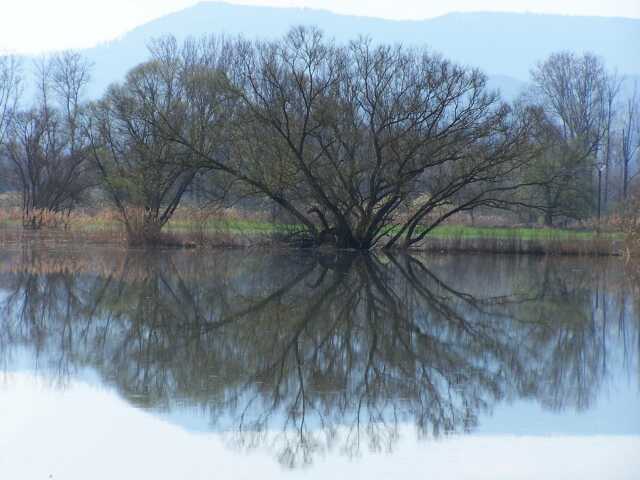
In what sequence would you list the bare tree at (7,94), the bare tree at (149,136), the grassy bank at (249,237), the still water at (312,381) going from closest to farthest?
the still water at (312,381) → the bare tree at (149,136) → the grassy bank at (249,237) → the bare tree at (7,94)

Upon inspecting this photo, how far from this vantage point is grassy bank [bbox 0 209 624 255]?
32.1 meters

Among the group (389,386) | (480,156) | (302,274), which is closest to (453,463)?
(389,386)

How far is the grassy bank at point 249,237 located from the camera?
3209 cm

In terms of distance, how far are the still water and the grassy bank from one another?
12.4 meters

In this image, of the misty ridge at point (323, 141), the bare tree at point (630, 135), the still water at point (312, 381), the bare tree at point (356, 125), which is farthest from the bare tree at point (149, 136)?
the bare tree at point (630, 135)

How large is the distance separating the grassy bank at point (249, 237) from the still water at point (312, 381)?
1238 centimetres

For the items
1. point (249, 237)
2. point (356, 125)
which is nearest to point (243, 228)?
point (249, 237)

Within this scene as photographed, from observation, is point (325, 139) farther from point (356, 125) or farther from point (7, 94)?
point (7, 94)

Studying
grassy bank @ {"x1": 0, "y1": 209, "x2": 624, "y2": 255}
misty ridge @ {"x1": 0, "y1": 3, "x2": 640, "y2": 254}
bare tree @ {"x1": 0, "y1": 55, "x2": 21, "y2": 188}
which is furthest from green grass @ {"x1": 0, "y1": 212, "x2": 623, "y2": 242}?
bare tree @ {"x1": 0, "y1": 55, "x2": 21, "y2": 188}

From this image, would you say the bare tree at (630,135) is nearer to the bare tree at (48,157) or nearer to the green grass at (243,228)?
the green grass at (243,228)

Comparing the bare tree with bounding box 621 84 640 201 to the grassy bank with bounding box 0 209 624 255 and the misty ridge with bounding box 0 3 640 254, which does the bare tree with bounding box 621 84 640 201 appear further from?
the misty ridge with bounding box 0 3 640 254

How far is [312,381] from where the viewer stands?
10031 mm

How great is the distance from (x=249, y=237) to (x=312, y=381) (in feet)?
75.4

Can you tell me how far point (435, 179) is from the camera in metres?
30.5
